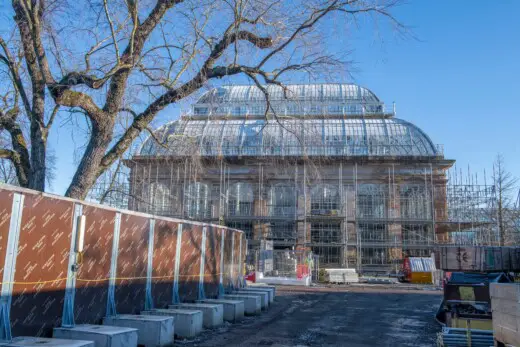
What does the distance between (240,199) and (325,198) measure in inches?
273

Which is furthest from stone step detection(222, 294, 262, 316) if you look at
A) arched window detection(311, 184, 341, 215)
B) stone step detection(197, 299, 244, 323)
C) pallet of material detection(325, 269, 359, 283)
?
arched window detection(311, 184, 341, 215)

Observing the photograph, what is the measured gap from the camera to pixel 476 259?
1602 cm

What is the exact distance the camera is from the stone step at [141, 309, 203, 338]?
1054cm

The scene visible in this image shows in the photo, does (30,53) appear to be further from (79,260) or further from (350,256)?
(350,256)

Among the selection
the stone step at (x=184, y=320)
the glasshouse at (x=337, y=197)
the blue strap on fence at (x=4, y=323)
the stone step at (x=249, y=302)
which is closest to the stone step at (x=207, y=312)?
the stone step at (x=184, y=320)

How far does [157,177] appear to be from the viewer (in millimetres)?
37094

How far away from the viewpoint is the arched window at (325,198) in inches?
1569

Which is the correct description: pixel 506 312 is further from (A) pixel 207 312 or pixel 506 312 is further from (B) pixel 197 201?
(B) pixel 197 201

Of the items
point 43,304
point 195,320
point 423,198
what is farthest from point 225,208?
point 43,304

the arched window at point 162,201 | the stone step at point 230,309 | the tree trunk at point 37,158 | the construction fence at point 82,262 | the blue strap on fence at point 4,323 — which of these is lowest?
the stone step at point 230,309

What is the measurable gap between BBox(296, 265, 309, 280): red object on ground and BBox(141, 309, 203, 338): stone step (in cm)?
2098

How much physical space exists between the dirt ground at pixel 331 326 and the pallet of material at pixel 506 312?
4.10 metres

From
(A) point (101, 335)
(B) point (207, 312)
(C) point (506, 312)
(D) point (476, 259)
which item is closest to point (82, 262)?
(A) point (101, 335)

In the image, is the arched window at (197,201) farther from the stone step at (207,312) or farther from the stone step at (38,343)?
the stone step at (38,343)
